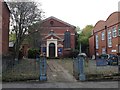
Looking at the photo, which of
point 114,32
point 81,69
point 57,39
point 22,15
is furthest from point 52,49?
point 81,69

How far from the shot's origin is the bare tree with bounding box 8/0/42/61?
105ft

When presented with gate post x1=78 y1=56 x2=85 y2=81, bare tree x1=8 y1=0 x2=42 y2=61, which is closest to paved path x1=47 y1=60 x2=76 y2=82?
gate post x1=78 y1=56 x2=85 y2=81

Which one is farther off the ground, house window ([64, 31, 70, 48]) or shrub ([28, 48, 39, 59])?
house window ([64, 31, 70, 48])

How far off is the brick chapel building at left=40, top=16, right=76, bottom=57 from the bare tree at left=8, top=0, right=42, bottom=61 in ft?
56.4

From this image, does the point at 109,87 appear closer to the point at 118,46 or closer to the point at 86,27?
the point at 118,46

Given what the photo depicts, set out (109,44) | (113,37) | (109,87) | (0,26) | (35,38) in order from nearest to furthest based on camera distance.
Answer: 1. (109,87)
2. (0,26)
3. (35,38)
4. (113,37)
5. (109,44)

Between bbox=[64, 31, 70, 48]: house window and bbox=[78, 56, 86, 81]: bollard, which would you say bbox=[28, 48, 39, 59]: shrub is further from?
bbox=[78, 56, 86, 81]: bollard

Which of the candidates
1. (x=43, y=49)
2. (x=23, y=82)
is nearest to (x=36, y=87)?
(x=23, y=82)

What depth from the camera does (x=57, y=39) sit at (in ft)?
175

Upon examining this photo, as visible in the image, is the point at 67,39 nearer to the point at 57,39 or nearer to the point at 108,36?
the point at 57,39

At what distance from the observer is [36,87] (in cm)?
1380

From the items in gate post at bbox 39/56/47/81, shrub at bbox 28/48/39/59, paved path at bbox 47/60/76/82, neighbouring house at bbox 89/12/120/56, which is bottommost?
paved path at bbox 47/60/76/82

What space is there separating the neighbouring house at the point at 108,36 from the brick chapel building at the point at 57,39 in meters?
5.99

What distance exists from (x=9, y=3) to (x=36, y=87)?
20.9 meters
